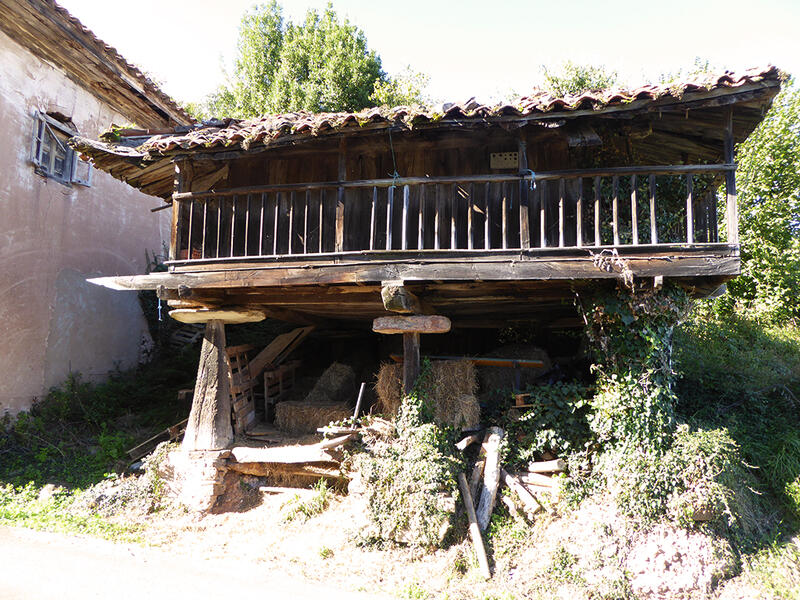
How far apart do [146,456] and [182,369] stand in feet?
9.24

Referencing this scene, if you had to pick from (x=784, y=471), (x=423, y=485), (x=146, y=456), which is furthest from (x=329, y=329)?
(x=784, y=471)

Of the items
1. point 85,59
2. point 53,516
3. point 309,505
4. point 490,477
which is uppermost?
point 85,59

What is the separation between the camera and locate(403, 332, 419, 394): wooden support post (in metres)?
5.95

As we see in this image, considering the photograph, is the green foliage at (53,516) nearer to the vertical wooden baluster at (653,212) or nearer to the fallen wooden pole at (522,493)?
the fallen wooden pole at (522,493)

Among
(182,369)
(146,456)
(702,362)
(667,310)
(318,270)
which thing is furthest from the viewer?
(182,369)

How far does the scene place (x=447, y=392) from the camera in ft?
19.7

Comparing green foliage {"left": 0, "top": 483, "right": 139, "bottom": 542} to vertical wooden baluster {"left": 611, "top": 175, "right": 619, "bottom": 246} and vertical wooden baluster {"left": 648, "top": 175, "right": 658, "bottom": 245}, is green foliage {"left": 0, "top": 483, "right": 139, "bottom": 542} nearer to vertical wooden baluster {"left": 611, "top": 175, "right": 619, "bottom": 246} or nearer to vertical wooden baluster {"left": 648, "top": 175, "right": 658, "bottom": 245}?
vertical wooden baluster {"left": 611, "top": 175, "right": 619, "bottom": 246}

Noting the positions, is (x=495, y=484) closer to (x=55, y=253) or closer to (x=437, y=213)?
(x=437, y=213)

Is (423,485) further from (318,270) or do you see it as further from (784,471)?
(784,471)

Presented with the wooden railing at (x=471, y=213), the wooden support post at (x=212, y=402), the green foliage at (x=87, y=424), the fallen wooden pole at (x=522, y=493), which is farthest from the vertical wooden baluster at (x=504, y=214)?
the green foliage at (x=87, y=424)

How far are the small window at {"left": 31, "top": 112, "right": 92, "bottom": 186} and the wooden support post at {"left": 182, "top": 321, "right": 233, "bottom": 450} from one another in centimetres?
475

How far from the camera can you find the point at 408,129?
5.27 meters

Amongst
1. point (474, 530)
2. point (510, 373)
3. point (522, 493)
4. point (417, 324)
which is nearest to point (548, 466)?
point (522, 493)

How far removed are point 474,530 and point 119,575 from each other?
3.50 metres
